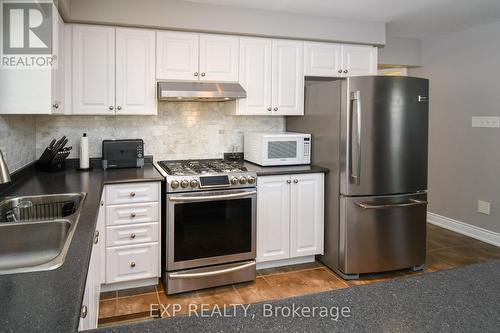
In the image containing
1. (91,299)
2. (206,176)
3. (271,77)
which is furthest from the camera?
(271,77)

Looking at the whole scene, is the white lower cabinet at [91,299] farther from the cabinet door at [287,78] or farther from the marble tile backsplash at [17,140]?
the cabinet door at [287,78]

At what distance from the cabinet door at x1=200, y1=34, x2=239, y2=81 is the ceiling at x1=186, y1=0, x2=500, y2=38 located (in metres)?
0.30

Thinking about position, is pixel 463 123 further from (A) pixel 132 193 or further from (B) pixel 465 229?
(A) pixel 132 193

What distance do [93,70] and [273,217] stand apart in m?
1.89

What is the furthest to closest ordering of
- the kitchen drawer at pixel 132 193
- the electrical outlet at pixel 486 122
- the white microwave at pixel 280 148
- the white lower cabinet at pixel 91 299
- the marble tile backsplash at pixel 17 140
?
1. the electrical outlet at pixel 486 122
2. the white microwave at pixel 280 148
3. the kitchen drawer at pixel 132 193
4. the marble tile backsplash at pixel 17 140
5. the white lower cabinet at pixel 91 299

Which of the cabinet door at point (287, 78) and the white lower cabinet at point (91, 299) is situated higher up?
the cabinet door at point (287, 78)

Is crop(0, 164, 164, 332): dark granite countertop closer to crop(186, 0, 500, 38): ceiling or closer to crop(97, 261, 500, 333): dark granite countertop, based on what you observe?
crop(97, 261, 500, 333): dark granite countertop

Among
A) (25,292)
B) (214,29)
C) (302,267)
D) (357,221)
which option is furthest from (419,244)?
(25,292)

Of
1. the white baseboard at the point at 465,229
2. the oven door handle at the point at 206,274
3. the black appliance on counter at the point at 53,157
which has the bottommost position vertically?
the oven door handle at the point at 206,274

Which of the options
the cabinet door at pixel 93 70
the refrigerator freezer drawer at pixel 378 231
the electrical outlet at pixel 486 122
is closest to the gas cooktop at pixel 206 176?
the cabinet door at pixel 93 70

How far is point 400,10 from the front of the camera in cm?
339

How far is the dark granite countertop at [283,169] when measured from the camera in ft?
10.4

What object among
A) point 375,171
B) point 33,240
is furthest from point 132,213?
point 375,171

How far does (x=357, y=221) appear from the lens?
3146mm
